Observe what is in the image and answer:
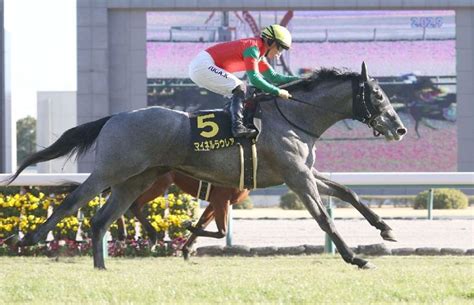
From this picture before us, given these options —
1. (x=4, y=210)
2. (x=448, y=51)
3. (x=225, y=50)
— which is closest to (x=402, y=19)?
(x=448, y=51)

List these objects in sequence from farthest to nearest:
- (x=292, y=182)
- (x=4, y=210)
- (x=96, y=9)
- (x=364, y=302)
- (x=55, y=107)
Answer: (x=55, y=107) < (x=96, y=9) < (x=4, y=210) < (x=292, y=182) < (x=364, y=302)

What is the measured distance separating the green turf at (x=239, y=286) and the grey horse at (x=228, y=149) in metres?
0.42

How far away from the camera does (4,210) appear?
35.9 feet

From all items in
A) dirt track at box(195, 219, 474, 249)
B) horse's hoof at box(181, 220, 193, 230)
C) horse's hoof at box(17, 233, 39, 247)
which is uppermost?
horse's hoof at box(17, 233, 39, 247)

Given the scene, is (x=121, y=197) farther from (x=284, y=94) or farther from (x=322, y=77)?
(x=322, y=77)

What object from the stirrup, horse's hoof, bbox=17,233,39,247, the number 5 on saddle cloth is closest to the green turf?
horse's hoof, bbox=17,233,39,247

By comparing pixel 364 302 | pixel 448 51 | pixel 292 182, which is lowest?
pixel 364 302

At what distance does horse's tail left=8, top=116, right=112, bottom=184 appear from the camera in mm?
8383

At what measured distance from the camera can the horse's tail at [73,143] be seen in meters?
8.38

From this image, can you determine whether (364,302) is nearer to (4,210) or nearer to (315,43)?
(4,210)

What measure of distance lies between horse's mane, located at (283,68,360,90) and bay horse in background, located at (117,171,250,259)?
1440mm

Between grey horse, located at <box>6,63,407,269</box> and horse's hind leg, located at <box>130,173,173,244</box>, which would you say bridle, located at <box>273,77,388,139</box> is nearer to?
grey horse, located at <box>6,63,407,269</box>

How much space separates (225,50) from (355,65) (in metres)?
22.0

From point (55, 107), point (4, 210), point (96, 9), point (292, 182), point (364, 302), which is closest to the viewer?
point (364, 302)
